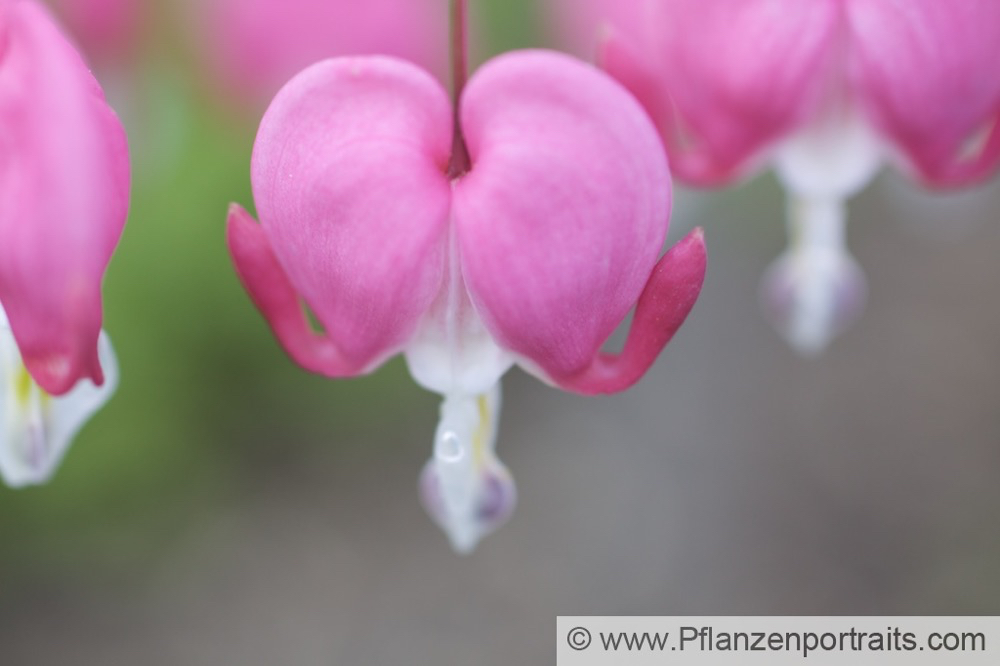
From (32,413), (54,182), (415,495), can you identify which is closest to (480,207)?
(54,182)

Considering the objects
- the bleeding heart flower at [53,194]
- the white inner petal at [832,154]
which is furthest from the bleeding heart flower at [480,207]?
the white inner petal at [832,154]

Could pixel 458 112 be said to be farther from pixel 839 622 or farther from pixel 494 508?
pixel 839 622

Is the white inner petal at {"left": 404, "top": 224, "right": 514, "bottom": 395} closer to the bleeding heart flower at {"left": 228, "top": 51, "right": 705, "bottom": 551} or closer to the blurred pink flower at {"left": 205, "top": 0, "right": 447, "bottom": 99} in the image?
the bleeding heart flower at {"left": 228, "top": 51, "right": 705, "bottom": 551}

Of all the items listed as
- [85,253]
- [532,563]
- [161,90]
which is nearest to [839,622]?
[85,253]

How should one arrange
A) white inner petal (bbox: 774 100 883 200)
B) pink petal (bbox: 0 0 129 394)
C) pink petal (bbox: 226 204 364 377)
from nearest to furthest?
pink petal (bbox: 0 0 129 394) < pink petal (bbox: 226 204 364 377) < white inner petal (bbox: 774 100 883 200)

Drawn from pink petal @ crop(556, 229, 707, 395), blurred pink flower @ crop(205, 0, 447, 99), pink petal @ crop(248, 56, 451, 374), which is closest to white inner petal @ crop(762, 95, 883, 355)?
pink petal @ crop(556, 229, 707, 395)

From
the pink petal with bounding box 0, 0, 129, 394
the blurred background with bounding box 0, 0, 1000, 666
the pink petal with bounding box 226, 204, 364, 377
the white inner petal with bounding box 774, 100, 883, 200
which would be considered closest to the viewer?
the pink petal with bounding box 0, 0, 129, 394

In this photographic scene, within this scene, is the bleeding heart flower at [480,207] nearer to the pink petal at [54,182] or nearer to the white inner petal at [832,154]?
the pink petal at [54,182]

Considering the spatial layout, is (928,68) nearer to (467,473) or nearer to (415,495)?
(467,473)
